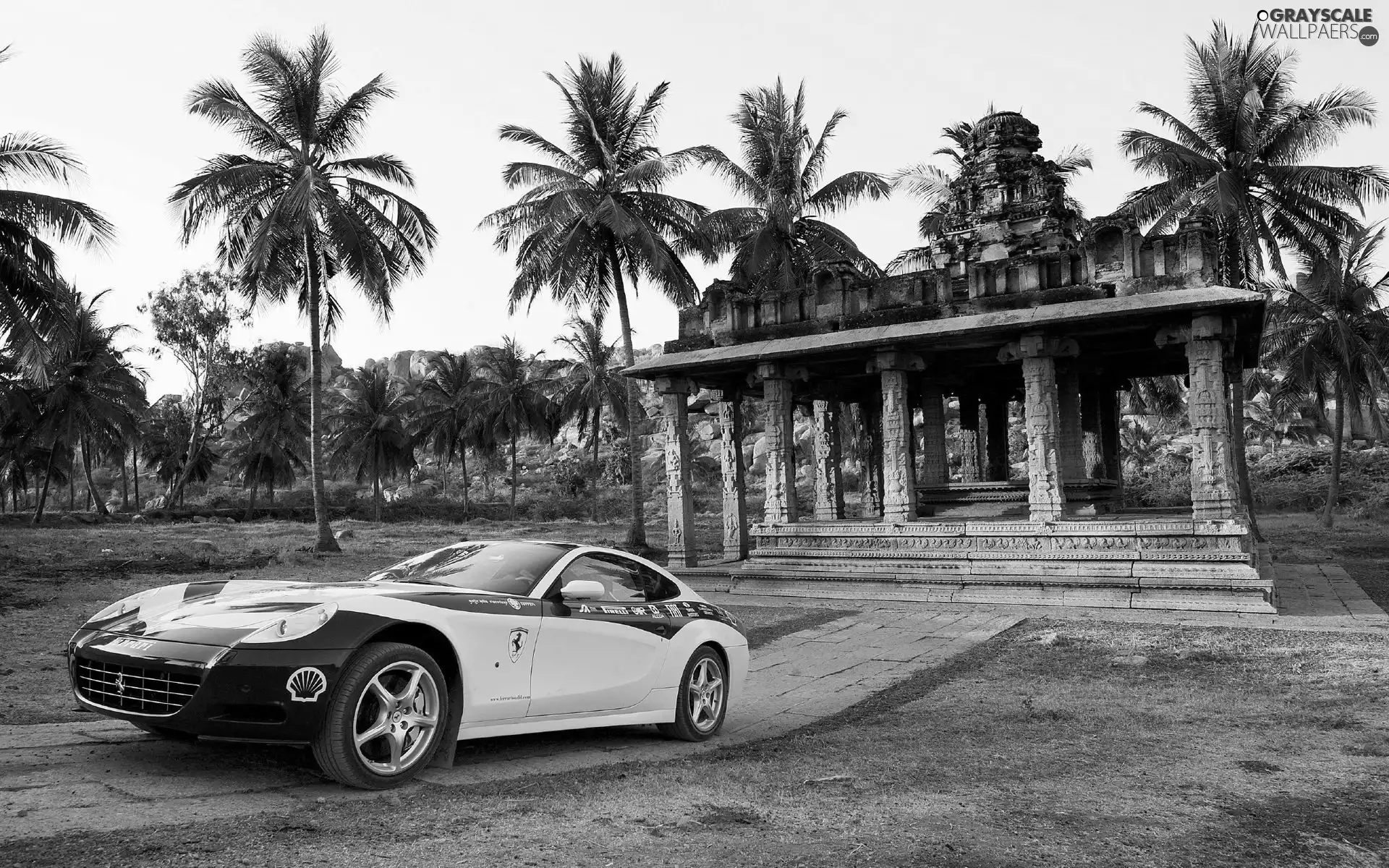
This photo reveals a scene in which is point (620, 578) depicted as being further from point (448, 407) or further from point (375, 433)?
point (375, 433)

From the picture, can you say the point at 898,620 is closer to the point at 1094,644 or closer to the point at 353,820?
the point at 1094,644

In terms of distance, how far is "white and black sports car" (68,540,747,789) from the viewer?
4379mm

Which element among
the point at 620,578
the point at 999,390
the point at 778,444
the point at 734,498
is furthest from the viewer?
the point at 999,390

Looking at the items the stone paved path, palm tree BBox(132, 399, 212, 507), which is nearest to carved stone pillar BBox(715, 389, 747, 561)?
the stone paved path

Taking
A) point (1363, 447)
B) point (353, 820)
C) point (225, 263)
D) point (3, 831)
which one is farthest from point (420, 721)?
point (1363, 447)

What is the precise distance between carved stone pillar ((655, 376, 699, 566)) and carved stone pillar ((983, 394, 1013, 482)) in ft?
23.3

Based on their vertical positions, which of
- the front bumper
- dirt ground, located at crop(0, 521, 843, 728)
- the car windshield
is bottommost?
dirt ground, located at crop(0, 521, 843, 728)

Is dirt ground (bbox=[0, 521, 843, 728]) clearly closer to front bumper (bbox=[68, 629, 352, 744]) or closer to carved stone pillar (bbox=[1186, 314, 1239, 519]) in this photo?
front bumper (bbox=[68, 629, 352, 744])

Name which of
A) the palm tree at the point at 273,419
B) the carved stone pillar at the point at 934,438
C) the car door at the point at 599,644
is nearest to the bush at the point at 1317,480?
the carved stone pillar at the point at 934,438

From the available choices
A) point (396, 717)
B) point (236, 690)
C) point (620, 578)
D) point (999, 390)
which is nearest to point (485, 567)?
point (620, 578)

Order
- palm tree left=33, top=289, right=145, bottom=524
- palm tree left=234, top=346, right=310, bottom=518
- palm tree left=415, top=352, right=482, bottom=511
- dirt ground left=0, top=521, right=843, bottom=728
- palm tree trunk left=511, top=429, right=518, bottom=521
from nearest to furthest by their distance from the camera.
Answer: dirt ground left=0, top=521, right=843, bottom=728 < palm tree left=33, top=289, right=145, bottom=524 < palm tree trunk left=511, top=429, right=518, bottom=521 < palm tree left=234, top=346, right=310, bottom=518 < palm tree left=415, top=352, right=482, bottom=511

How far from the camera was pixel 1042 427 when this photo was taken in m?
15.1

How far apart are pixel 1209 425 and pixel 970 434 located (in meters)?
11.6

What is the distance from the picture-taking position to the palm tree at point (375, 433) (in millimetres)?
53906
